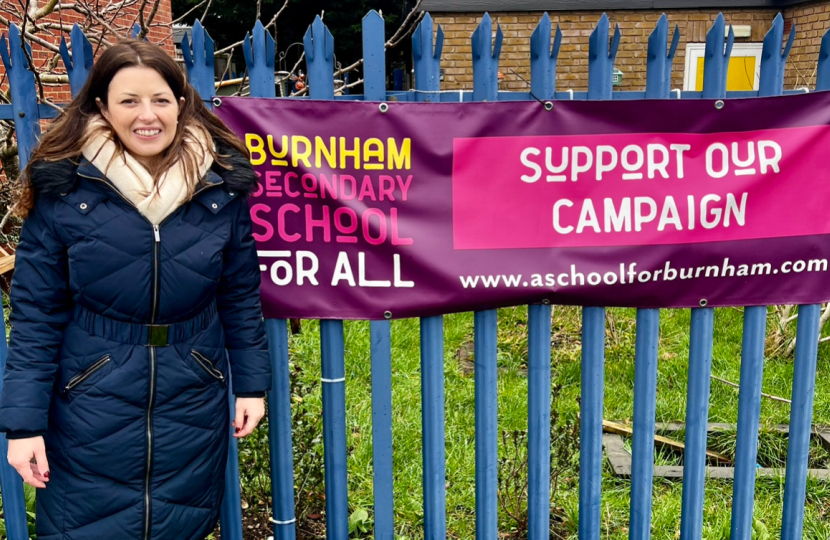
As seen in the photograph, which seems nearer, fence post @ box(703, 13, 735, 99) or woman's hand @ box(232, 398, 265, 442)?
woman's hand @ box(232, 398, 265, 442)

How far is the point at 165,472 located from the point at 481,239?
1.13 meters

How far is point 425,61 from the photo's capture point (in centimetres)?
231

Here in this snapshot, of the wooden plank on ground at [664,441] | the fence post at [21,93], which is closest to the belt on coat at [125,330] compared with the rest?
the fence post at [21,93]

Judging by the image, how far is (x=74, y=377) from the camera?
1952 mm

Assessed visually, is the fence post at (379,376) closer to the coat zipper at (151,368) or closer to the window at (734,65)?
the coat zipper at (151,368)

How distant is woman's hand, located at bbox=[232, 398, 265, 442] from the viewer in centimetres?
219

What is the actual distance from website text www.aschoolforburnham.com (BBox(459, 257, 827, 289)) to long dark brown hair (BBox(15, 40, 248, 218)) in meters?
0.91

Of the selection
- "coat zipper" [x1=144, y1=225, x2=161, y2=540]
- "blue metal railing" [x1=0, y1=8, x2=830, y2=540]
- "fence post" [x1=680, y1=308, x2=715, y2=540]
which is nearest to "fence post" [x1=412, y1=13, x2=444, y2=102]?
"blue metal railing" [x1=0, y1=8, x2=830, y2=540]

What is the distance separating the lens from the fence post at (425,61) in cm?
227

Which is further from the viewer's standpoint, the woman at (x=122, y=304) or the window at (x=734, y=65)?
the window at (x=734, y=65)

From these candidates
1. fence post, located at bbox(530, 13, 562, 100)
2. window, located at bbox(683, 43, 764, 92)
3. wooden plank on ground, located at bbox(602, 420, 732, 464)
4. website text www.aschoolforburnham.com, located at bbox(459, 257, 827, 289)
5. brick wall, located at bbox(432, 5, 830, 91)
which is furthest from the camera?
window, located at bbox(683, 43, 764, 92)

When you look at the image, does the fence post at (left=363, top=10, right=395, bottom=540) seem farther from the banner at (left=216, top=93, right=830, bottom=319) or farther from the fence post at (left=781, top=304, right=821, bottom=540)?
the fence post at (left=781, top=304, right=821, bottom=540)

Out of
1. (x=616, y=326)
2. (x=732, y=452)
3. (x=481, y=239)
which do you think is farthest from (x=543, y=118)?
(x=616, y=326)

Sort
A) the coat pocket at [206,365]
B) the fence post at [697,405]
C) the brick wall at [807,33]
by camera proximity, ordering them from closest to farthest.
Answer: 1. the coat pocket at [206,365]
2. the fence post at [697,405]
3. the brick wall at [807,33]
